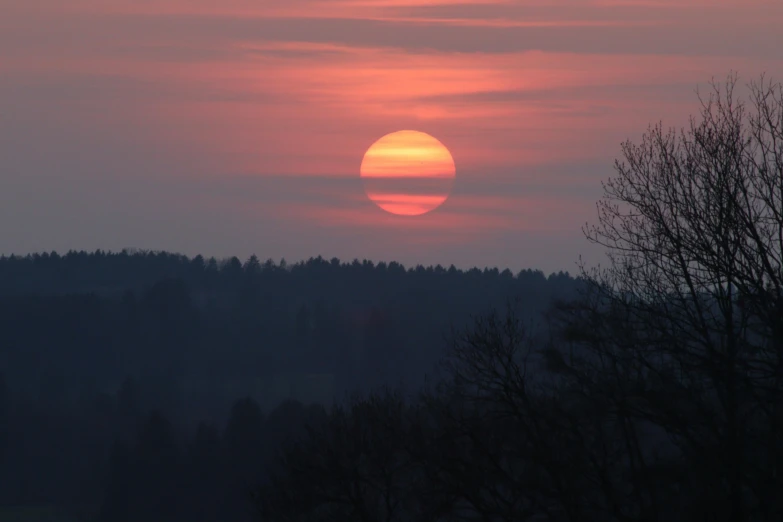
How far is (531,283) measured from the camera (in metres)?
129

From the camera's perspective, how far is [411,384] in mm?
94875

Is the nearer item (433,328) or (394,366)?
(394,366)

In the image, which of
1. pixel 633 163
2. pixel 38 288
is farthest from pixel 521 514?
pixel 38 288

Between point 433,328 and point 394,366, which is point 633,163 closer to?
point 394,366

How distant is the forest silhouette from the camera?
16359 mm

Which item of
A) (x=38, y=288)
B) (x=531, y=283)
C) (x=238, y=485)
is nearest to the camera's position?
(x=238, y=485)

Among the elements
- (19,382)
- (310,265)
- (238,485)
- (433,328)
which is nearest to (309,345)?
(433,328)

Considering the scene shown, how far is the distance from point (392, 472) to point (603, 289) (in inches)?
423

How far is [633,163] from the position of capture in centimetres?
1825

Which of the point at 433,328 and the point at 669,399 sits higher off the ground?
the point at 433,328

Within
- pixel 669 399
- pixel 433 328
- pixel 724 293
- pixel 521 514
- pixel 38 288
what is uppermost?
pixel 38 288

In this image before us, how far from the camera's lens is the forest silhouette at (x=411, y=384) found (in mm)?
16359

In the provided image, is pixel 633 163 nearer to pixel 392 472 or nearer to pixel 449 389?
pixel 449 389

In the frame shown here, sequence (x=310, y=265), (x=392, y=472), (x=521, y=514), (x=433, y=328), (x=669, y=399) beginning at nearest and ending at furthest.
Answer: (x=669, y=399) → (x=521, y=514) → (x=392, y=472) → (x=433, y=328) → (x=310, y=265)
